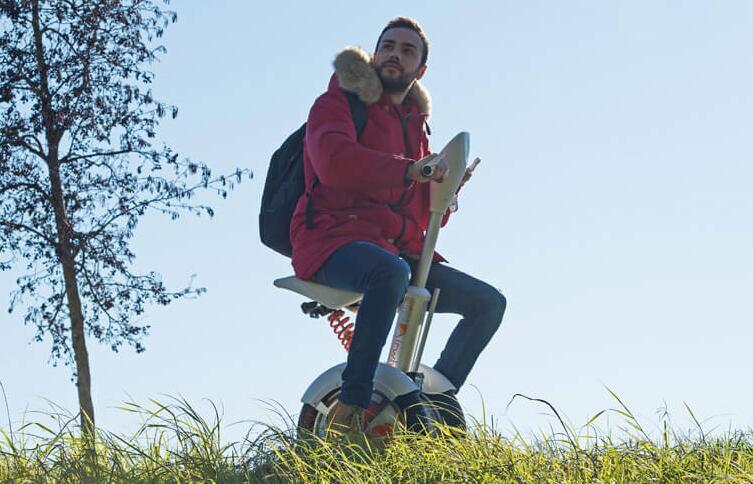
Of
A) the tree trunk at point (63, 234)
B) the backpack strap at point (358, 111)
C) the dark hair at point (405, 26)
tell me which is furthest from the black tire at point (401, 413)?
the tree trunk at point (63, 234)

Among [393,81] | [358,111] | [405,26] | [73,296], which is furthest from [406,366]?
[73,296]

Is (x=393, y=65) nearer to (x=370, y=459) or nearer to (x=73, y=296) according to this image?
(x=370, y=459)

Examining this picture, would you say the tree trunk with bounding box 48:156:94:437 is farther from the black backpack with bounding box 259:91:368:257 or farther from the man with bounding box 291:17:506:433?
the man with bounding box 291:17:506:433

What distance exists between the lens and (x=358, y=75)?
5270 millimetres

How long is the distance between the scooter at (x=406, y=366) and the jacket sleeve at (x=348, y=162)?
0.22 meters

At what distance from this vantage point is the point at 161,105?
10414mm

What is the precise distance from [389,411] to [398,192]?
3.36 ft

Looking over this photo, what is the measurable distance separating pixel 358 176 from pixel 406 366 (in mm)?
1014

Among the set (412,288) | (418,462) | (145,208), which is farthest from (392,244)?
(145,208)

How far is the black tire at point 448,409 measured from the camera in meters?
5.21

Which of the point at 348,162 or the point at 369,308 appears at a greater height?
the point at 348,162

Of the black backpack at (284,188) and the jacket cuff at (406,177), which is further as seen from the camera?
the black backpack at (284,188)

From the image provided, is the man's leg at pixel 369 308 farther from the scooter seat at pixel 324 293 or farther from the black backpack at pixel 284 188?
the black backpack at pixel 284 188

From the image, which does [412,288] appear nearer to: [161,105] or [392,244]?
[392,244]
